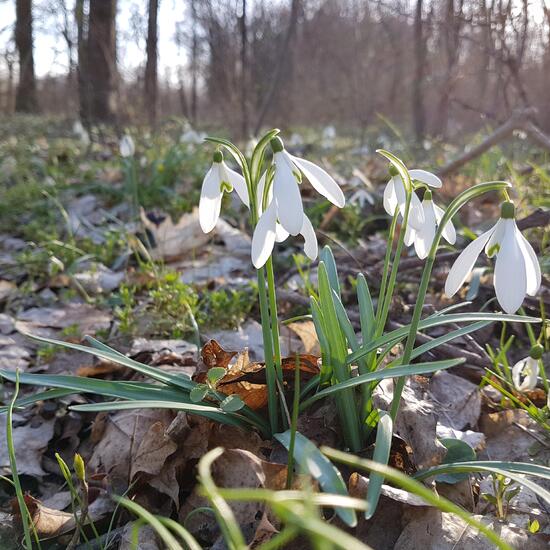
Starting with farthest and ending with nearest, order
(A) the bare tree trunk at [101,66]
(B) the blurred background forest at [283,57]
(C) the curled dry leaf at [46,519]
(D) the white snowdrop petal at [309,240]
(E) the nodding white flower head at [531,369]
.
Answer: (A) the bare tree trunk at [101,66]
(B) the blurred background forest at [283,57]
(E) the nodding white flower head at [531,369]
(C) the curled dry leaf at [46,519]
(D) the white snowdrop petal at [309,240]

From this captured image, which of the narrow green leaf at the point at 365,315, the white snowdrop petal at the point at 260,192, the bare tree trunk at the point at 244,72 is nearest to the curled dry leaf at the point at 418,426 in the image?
the narrow green leaf at the point at 365,315

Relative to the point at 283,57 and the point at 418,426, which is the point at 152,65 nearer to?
the point at 283,57

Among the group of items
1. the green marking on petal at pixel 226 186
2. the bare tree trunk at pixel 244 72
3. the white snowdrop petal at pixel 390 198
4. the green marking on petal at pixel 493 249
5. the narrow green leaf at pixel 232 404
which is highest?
the bare tree trunk at pixel 244 72

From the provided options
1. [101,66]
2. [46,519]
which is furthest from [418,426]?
[101,66]

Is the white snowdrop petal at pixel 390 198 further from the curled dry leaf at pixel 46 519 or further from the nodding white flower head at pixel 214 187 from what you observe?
the curled dry leaf at pixel 46 519

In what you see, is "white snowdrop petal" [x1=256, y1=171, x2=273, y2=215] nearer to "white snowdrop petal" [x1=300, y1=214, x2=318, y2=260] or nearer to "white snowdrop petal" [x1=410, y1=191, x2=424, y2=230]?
"white snowdrop petal" [x1=300, y1=214, x2=318, y2=260]

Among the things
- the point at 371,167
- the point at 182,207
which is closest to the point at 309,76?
the point at 371,167
